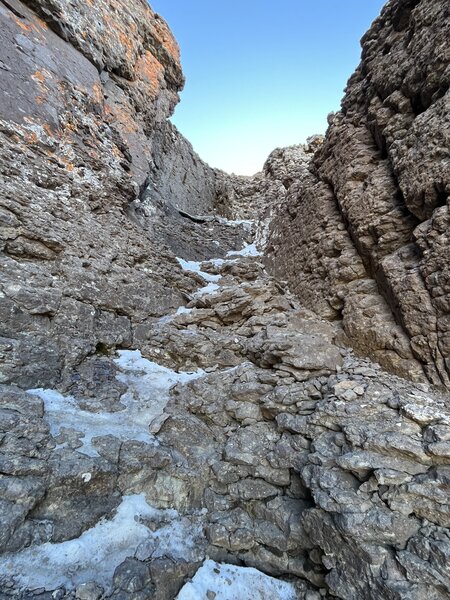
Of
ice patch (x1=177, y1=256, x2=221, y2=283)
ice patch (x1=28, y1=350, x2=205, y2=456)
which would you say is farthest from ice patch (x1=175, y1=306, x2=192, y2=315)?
ice patch (x1=177, y1=256, x2=221, y2=283)

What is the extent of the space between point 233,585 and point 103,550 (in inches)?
91.1

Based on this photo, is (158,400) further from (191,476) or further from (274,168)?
(274,168)

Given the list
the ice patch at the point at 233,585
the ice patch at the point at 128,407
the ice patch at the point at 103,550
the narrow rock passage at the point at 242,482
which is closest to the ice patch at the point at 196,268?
the ice patch at the point at 128,407

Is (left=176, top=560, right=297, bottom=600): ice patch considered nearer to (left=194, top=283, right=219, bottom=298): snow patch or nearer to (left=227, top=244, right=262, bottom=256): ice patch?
(left=194, top=283, right=219, bottom=298): snow patch

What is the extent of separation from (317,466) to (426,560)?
1.79 m

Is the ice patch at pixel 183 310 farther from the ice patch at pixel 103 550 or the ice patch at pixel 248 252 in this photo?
the ice patch at pixel 248 252

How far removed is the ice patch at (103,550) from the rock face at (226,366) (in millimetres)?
27

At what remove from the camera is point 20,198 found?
8602 millimetres

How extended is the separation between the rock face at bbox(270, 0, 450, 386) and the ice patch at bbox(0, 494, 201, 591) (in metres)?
5.79

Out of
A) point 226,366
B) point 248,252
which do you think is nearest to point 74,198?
point 226,366

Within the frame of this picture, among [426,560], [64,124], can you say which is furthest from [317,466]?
[64,124]

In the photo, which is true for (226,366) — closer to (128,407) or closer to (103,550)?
(128,407)

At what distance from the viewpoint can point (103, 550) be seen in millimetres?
4582

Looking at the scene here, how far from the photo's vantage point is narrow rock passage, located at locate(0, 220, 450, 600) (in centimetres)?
414
